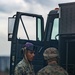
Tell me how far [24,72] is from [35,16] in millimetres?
2335

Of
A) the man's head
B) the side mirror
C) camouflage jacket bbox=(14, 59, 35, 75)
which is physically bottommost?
camouflage jacket bbox=(14, 59, 35, 75)

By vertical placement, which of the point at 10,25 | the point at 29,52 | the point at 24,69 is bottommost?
the point at 24,69

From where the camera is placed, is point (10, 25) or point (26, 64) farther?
point (10, 25)

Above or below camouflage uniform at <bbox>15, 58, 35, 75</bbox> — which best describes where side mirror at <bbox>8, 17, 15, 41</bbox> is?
above

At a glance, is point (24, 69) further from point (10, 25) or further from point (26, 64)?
point (10, 25)

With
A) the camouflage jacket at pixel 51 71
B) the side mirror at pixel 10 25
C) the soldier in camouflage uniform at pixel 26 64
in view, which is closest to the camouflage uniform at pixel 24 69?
the soldier in camouflage uniform at pixel 26 64

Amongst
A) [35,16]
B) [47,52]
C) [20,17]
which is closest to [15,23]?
[20,17]

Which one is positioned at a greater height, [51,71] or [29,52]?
[29,52]

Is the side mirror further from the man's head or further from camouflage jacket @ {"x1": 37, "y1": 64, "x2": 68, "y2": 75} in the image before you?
camouflage jacket @ {"x1": 37, "y1": 64, "x2": 68, "y2": 75}

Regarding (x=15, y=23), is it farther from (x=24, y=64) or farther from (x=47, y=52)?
(x=47, y=52)

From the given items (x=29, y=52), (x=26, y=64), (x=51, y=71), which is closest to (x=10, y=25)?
(x=29, y=52)

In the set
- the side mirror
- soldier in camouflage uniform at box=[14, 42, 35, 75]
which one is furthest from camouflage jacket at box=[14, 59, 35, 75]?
the side mirror

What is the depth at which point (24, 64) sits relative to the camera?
5691 mm

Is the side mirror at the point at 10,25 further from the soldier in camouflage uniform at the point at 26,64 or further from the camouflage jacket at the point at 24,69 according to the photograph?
the camouflage jacket at the point at 24,69
